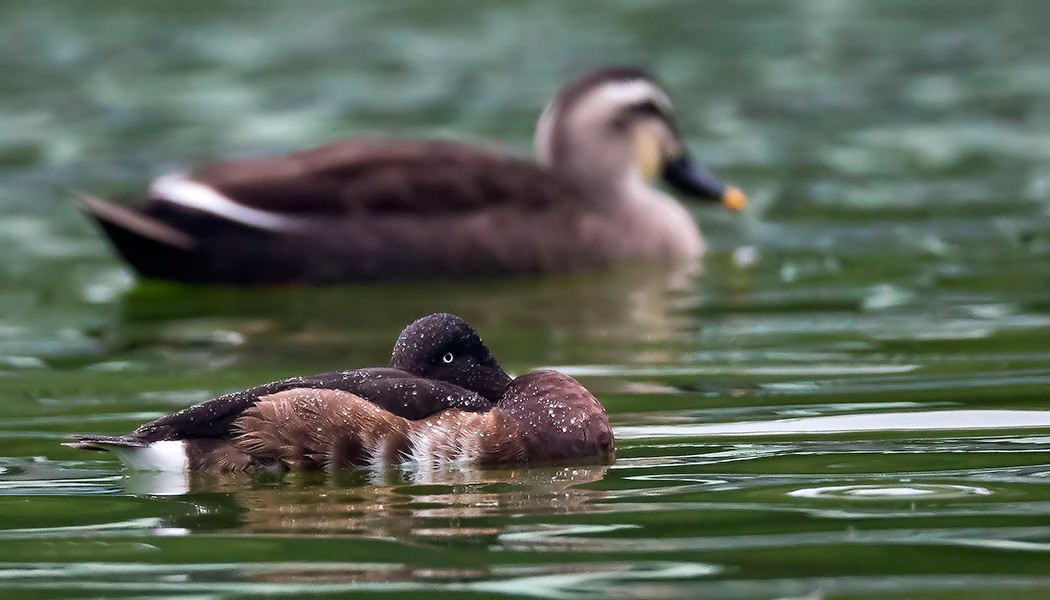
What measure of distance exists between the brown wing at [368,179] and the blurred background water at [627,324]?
0.54 m

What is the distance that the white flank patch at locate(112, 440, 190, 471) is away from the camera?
20.1 feet

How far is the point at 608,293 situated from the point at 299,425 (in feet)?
17.2

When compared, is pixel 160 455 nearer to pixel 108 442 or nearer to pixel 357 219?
pixel 108 442

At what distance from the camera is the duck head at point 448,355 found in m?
6.64

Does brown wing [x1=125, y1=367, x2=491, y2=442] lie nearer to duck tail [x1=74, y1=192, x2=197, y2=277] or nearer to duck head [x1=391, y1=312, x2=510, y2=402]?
duck head [x1=391, y1=312, x2=510, y2=402]

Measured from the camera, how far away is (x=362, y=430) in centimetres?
618

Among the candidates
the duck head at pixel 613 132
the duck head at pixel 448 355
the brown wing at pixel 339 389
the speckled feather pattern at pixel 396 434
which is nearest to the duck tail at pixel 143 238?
the duck head at pixel 613 132

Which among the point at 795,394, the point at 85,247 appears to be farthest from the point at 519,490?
the point at 85,247

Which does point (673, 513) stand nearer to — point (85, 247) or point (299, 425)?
Answer: point (299, 425)

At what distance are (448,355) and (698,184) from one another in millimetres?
6449

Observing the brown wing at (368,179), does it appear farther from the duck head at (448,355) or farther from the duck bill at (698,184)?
the duck head at (448,355)

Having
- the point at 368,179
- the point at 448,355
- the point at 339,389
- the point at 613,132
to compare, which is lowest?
the point at 339,389

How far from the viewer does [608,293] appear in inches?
443

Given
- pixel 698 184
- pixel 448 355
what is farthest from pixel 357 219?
pixel 448 355
